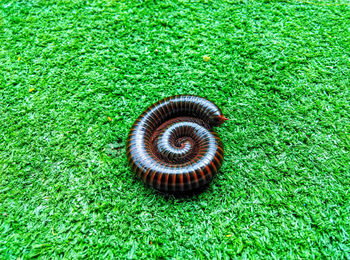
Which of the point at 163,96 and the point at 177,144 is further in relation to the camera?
the point at 163,96

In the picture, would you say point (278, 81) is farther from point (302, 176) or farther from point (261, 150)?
point (302, 176)

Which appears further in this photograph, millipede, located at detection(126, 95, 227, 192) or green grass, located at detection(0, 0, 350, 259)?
millipede, located at detection(126, 95, 227, 192)

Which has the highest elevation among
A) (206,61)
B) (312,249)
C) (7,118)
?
(206,61)

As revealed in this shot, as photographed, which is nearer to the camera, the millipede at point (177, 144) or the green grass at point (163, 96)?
the green grass at point (163, 96)

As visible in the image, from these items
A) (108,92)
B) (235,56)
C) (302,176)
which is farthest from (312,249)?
(108,92)
